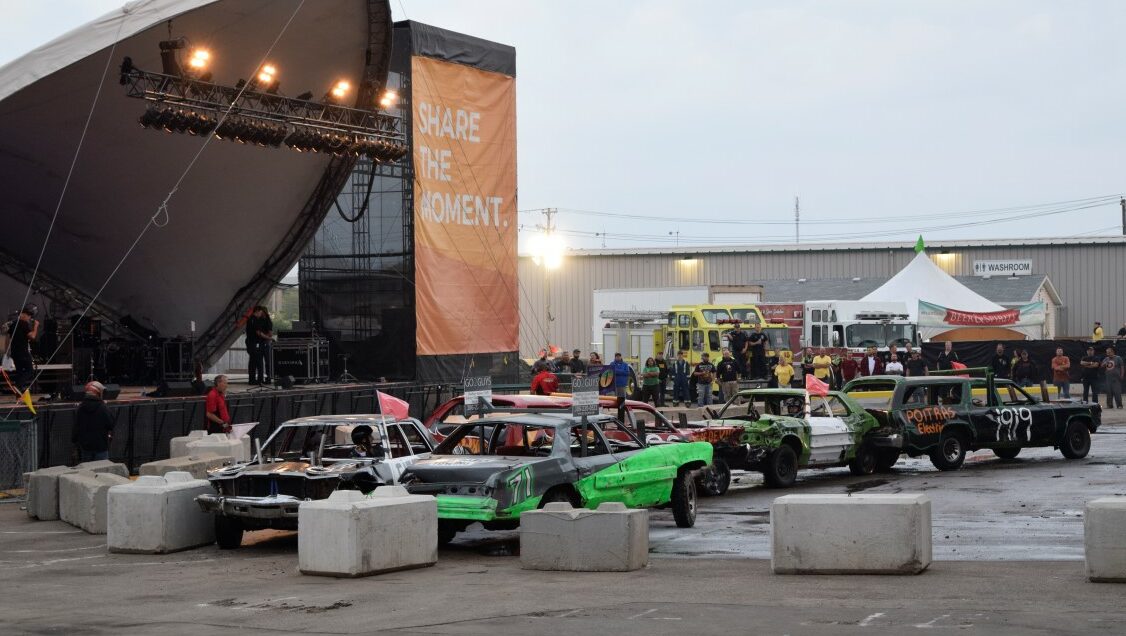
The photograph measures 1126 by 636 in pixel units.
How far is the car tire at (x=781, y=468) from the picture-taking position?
18234 mm

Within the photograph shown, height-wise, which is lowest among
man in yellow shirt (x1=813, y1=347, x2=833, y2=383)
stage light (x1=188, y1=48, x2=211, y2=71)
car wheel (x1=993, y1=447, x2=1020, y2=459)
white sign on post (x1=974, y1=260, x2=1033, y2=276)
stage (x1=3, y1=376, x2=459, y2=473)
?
car wheel (x1=993, y1=447, x2=1020, y2=459)

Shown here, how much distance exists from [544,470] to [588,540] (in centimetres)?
167

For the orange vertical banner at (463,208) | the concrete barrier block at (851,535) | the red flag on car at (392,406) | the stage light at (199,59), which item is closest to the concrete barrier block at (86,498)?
the red flag on car at (392,406)

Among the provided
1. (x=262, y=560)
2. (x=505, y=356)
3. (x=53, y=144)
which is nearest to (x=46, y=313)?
(x=53, y=144)

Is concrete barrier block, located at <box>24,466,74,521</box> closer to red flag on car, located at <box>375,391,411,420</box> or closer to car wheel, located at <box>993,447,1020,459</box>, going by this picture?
red flag on car, located at <box>375,391,411,420</box>

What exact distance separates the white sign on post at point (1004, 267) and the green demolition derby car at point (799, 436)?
4432 centimetres

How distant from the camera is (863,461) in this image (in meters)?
20.0

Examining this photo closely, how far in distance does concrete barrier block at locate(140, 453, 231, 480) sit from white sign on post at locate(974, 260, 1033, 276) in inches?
1983

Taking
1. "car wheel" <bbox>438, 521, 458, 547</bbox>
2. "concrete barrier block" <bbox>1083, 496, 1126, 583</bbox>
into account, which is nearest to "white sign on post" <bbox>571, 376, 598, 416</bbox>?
"car wheel" <bbox>438, 521, 458, 547</bbox>

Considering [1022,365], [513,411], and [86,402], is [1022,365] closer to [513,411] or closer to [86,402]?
[513,411]

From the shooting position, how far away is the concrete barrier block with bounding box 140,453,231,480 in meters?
16.6

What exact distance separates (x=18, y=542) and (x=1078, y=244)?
56.9 m

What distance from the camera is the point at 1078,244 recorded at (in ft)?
205

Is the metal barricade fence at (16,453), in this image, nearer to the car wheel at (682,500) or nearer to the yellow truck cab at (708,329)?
the car wheel at (682,500)
